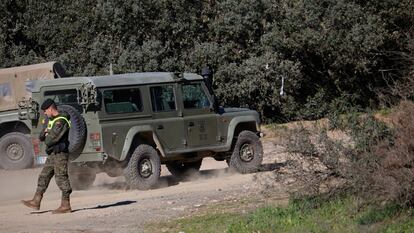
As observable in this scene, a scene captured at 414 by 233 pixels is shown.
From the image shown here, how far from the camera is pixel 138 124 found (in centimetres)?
1410

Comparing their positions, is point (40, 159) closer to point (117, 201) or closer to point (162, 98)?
point (117, 201)

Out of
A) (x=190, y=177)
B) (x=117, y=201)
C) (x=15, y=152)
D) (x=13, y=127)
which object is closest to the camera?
(x=117, y=201)

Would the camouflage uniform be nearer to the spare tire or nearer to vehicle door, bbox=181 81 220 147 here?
the spare tire

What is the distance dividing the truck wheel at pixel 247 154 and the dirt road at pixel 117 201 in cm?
25

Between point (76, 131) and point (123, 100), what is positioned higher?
point (123, 100)

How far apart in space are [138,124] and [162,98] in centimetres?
91

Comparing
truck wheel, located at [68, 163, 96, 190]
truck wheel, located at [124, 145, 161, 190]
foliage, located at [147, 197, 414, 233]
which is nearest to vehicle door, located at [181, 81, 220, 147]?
truck wheel, located at [124, 145, 161, 190]

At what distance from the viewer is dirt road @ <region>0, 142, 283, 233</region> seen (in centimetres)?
1050

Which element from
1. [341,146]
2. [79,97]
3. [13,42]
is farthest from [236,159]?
[13,42]

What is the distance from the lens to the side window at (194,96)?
1516cm

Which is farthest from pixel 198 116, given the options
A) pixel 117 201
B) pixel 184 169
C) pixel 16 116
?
pixel 16 116

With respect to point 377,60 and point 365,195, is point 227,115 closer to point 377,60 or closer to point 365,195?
point 365,195

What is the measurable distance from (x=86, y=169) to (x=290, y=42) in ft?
48.4

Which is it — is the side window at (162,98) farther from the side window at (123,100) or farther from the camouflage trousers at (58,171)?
the camouflage trousers at (58,171)
